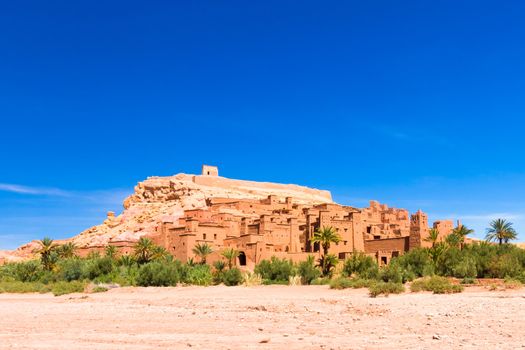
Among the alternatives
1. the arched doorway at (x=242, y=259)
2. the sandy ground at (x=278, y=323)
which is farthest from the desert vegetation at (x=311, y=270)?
the sandy ground at (x=278, y=323)

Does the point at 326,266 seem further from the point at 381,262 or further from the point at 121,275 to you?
the point at 121,275

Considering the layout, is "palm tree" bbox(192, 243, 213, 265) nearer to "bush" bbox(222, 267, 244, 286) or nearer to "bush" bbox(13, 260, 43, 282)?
"bush" bbox(222, 267, 244, 286)

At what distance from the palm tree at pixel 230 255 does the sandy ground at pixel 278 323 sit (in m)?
15.0

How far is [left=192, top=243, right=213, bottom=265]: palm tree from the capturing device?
38844 mm

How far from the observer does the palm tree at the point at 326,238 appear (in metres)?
38.8

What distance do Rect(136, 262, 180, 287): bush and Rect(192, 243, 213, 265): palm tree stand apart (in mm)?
7673

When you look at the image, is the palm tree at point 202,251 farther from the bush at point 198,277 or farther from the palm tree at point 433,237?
the palm tree at point 433,237

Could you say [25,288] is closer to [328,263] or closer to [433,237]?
[328,263]

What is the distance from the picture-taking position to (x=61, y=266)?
38969 mm

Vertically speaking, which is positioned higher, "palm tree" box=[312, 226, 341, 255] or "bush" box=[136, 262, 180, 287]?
"palm tree" box=[312, 226, 341, 255]

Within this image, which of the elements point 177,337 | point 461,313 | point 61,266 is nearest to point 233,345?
point 177,337

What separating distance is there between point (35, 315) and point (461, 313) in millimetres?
13322

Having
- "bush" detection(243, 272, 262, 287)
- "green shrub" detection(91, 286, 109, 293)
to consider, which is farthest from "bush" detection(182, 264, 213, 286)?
"green shrub" detection(91, 286, 109, 293)

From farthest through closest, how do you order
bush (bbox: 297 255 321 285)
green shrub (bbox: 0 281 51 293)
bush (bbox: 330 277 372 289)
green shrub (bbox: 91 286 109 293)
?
green shrub (bbox: 0 281 51 293)
bush (bbox: 297 255 321 285)
green shrub (bbox: 91 286 109 293)
bush (bbox: 330 277 372 289)
